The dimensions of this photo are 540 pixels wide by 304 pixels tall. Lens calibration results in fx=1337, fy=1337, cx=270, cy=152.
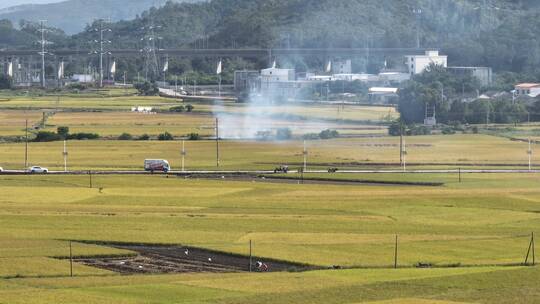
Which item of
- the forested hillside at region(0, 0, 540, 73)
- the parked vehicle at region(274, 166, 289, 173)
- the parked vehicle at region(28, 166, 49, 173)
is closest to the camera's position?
the parked vehicle at region(28, 166, 49, 173)

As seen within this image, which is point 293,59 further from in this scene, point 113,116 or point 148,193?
point 148,193

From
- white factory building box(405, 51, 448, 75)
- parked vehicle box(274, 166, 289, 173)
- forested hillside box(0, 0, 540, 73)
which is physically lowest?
parked vehicle box(274, 166, 289, 173)

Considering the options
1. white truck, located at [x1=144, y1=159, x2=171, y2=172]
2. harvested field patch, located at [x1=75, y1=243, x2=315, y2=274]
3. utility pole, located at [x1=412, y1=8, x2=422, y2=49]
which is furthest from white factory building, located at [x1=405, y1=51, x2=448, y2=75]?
harvested field patch, located at [x1=75, y1=243, x2=315, y2=274]

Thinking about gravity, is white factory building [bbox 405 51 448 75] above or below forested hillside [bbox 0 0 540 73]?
below

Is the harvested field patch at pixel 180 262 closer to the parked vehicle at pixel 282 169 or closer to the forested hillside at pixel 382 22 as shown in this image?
the parked vehicle at pixel 282 169

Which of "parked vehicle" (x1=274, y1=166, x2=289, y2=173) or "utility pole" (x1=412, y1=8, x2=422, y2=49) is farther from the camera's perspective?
"utility pole" (x1=412, y1=8, x2=422, y2=49)

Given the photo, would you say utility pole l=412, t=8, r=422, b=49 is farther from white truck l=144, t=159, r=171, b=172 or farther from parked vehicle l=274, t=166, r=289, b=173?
white truck l=144, t=159, r=171, b=172

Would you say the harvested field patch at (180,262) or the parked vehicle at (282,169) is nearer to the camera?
the harvested field patch at (180,262)

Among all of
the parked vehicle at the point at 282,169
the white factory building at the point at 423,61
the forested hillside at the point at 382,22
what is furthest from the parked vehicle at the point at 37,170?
the forested hillside at the point at 382,22

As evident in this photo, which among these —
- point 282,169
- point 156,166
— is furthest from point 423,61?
point 156,166

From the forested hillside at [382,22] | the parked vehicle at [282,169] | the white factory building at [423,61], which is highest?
the forested hillside at [382,22]

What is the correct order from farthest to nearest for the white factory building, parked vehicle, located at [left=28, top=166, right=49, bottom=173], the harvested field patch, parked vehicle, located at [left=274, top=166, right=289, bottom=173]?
the white factory building
parked vehicle, located at [left=274, top=166, right=289, bottom=173]
parked vehicle, located at [left=28, top=166, right=49, bottom=173]
the harvested field patch

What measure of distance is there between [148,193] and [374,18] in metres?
109

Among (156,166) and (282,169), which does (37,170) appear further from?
(282,169)
